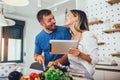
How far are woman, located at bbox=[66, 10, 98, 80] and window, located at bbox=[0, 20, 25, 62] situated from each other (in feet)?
7.47

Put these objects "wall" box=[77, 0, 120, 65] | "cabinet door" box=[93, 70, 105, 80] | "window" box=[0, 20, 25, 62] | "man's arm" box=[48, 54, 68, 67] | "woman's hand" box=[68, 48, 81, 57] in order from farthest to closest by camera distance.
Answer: "window" box=[0, 20, 25, 62] < "wall" box=[77, 0, 120, 65] < "cabinet door" box=[93, 70, 105, 80] < "man's arm" box=[48, 54, 68, 67] < "woman's hand" box=[68, 48, 81, 57]

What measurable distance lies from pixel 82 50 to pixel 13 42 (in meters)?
2.85

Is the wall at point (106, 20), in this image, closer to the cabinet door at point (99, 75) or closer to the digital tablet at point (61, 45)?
the cabinet door at point (99, 75)

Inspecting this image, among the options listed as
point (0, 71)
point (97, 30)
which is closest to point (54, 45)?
point (97, 30)

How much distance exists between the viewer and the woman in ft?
5.23

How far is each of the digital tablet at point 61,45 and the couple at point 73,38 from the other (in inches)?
1.5

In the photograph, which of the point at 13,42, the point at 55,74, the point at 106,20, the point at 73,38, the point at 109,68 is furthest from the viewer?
the point at 13,42

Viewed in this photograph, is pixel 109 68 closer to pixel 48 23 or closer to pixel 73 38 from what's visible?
pixel 73 38

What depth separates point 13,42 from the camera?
13.7 ft

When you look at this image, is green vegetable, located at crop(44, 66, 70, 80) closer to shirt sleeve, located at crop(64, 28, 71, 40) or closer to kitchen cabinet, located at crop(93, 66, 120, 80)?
shirt sleeve, located at crop(64, 28, 71, 40)

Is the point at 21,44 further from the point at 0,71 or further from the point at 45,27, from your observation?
the point at 45,27

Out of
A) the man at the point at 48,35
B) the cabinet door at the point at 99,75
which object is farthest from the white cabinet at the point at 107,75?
the man at the point at 48,35

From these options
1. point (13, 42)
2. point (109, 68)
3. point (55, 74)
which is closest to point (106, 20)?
point (109, 68)

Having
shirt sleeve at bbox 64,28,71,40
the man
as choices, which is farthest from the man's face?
shirt sleeve at bbox 64,28,71,40
